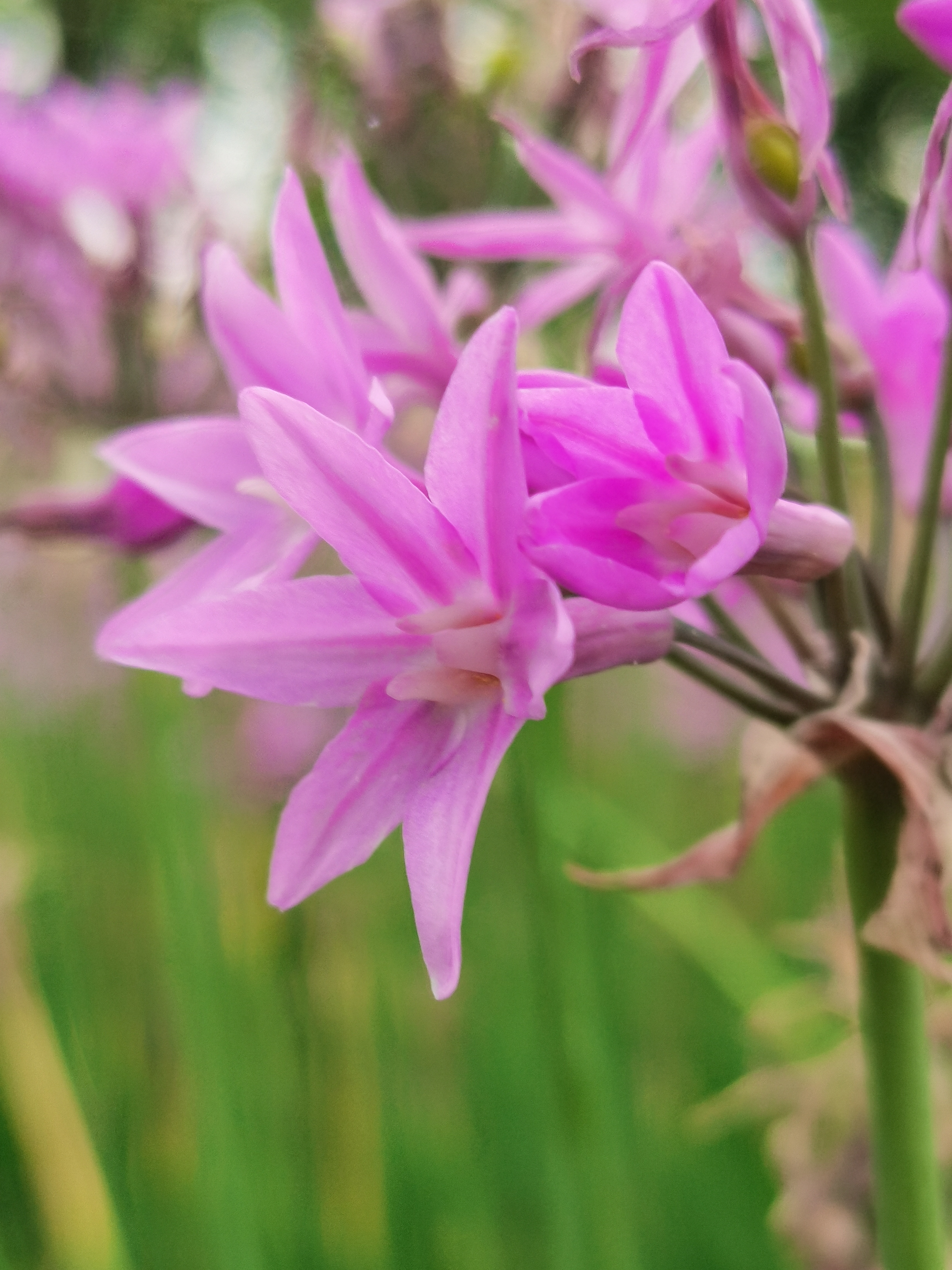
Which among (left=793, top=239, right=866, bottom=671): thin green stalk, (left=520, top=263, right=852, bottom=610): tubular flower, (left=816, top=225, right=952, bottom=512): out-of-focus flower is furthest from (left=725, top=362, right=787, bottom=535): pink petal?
(left=816, top=225, right=952, bottom=512): out-of-focus flower

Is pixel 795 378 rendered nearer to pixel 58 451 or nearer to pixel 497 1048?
pixel 497 1048

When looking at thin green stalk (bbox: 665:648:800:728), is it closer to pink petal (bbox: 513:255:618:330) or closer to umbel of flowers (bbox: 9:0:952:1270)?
umbel of flowers (bbox: 9:0:952:1270)

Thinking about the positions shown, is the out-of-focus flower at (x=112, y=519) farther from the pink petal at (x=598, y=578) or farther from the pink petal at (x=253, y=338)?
the pink petal at (x=598, y=578)

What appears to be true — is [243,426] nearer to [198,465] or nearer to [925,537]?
[198,465]

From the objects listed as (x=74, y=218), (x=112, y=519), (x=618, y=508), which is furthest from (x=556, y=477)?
(x=74, y=218)

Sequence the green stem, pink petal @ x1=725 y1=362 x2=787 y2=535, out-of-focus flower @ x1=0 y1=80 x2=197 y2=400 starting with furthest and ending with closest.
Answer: out-of-focus flower @ x1=0 y1=80 x2=197 y2=400, the green stem, pink petal @ x1=725 y1=362 x2=787 y2=535

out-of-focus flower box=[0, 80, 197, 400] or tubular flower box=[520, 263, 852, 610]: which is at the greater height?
tubular flower box=[520, 263, 852, 610]

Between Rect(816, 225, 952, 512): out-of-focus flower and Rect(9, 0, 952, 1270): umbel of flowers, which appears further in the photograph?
Rect(816, 225, 952, 512): out-of-focus flower

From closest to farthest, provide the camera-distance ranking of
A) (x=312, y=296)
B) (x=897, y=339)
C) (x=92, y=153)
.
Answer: (x=312, y=296), (x=897, y=339), (x=92, y=153)
